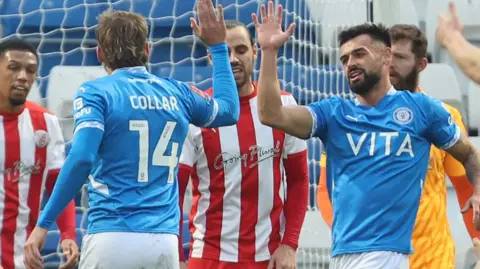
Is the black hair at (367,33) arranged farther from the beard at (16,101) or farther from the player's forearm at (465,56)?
the beard at (16,101)

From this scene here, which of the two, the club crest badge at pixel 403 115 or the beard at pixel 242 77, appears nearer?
the club crest badge at pixel 403 115

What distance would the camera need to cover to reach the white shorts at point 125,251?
3.28 meters

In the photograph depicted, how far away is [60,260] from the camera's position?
18.8 ft

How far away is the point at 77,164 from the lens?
3.19 metres

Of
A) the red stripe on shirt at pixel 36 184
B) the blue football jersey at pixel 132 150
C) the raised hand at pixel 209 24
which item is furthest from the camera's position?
the red stripe on shirt at pixel 36 184

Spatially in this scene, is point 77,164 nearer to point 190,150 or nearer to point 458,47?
point 190,150

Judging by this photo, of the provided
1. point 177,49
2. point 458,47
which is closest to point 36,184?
point 458,47

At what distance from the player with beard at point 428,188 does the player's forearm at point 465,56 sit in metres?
0.75

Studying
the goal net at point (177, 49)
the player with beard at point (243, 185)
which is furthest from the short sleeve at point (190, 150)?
the goal net at point (177, 49)

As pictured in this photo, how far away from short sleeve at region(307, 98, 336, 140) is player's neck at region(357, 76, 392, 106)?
0.13 m

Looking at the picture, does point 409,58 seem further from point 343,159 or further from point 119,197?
point 119,197

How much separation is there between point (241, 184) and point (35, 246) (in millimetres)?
1007

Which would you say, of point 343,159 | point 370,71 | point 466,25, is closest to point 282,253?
point 343,159

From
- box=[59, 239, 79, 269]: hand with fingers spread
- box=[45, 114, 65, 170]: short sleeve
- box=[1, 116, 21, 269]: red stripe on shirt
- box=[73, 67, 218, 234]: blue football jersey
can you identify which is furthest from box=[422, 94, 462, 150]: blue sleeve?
box=[1, 116, 21, 269]: red stripe on shirt
